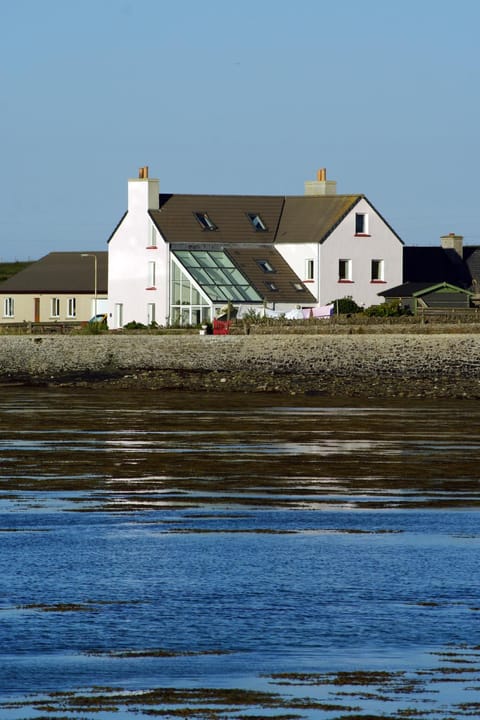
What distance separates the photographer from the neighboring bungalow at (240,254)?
87.3m

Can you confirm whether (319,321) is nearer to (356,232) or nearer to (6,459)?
(356,232)

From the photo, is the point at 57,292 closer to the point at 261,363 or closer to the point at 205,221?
the point at 205,221

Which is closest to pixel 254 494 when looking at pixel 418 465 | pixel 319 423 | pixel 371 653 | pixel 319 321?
pixel 418 465

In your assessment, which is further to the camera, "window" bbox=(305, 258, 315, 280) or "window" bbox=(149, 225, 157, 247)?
"window" bbox=(149, 225, 157, 247)

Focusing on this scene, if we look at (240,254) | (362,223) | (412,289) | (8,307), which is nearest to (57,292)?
(8,307)

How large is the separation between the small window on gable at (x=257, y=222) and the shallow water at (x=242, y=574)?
6462 cm

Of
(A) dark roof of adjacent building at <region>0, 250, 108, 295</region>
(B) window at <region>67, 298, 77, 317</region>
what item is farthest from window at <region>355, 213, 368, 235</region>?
(B) window at <region>67, 298, 77, 317</region>

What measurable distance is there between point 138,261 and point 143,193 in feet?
13.2

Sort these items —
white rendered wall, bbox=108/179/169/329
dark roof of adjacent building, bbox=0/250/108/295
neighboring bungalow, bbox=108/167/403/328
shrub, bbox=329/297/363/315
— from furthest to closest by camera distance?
dark roof of adjacent building, bbox=0/250/108/295
white rendered wall, bbox=108/179/169/329
neighboring bungalow, bbox=108/167/403/328
shrub, bbox=329/297/363/315

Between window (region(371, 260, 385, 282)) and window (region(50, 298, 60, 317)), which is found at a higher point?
window (region(371, 260, 385, 282))

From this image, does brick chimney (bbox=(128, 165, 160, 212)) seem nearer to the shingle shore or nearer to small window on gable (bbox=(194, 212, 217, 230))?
small window on gable (bbox=(194, 212, 217, 230))

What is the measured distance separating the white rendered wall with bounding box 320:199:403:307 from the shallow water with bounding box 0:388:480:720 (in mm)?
61166

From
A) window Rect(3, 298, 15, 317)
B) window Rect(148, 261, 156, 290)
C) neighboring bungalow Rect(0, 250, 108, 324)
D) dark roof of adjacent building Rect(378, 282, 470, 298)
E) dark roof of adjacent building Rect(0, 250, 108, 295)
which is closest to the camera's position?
dark roof of adjacent building Rect(378, 282, 470, 298)

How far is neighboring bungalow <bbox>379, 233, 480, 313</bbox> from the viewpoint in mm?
83250
